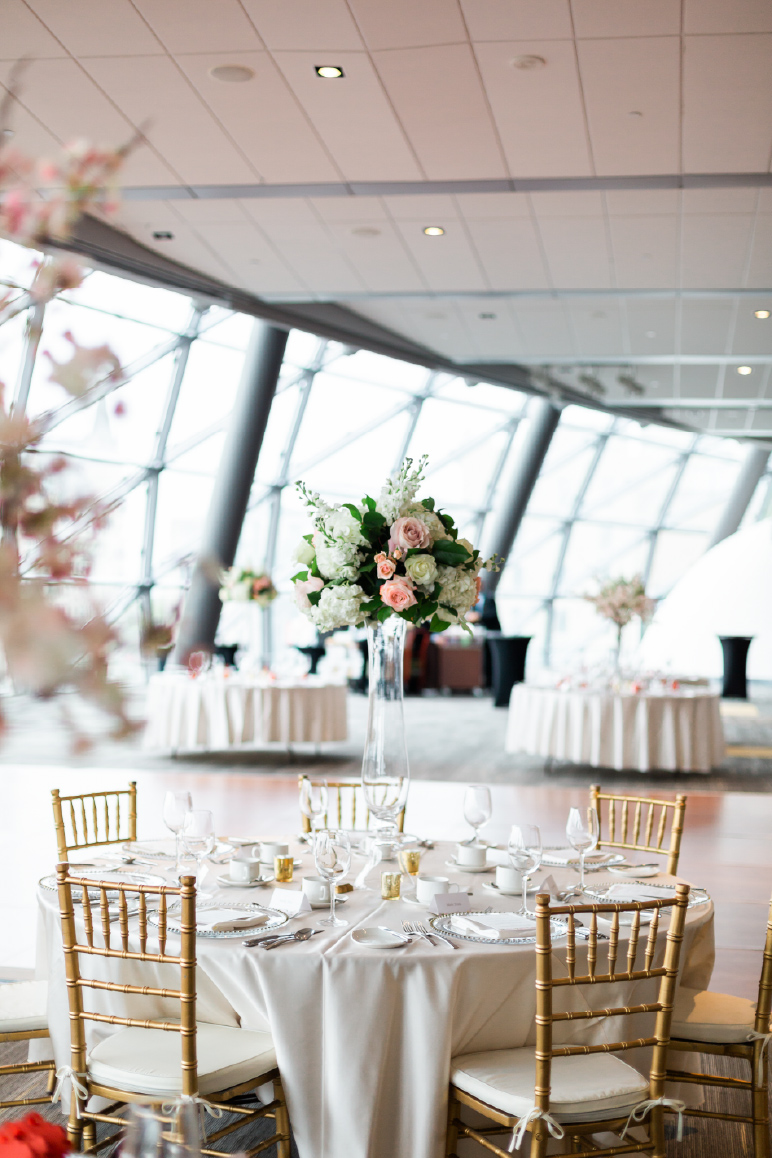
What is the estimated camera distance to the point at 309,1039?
2.53 meters

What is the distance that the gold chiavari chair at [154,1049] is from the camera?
2389 millimetres

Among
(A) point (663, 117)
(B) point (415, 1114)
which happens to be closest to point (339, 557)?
(B) point (415, 1114)

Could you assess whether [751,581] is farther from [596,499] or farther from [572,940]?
[572,940]

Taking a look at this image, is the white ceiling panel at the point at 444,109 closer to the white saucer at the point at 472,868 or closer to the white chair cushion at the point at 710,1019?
the white saucer at the point at 472,868

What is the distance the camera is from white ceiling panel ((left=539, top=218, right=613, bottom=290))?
29.0ft


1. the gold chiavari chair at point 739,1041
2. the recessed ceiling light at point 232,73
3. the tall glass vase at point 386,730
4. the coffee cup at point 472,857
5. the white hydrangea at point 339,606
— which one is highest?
the recessed ceiling light at point 232,73

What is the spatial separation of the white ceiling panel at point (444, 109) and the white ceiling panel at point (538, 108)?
0.09 meters


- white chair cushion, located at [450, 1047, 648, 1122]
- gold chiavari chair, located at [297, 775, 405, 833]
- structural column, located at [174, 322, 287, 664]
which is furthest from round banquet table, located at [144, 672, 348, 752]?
white chair cushion, located at [450, 1047, 648, 1122]

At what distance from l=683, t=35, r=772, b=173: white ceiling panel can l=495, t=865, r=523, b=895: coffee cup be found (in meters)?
4.85

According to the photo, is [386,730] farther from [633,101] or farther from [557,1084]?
[633,101]

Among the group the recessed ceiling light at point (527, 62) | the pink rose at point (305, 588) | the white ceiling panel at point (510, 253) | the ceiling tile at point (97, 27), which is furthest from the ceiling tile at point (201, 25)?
the pink rose at point (305, 588)

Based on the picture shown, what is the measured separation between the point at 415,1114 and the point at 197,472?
10988 millimetres

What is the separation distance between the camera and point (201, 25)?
5.99 m

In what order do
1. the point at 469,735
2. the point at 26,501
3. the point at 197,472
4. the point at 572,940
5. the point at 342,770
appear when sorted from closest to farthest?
the point at 26,501 → the point at 572,940 → the point at 342,770 → the point at 469,735 → the point at 197,472
